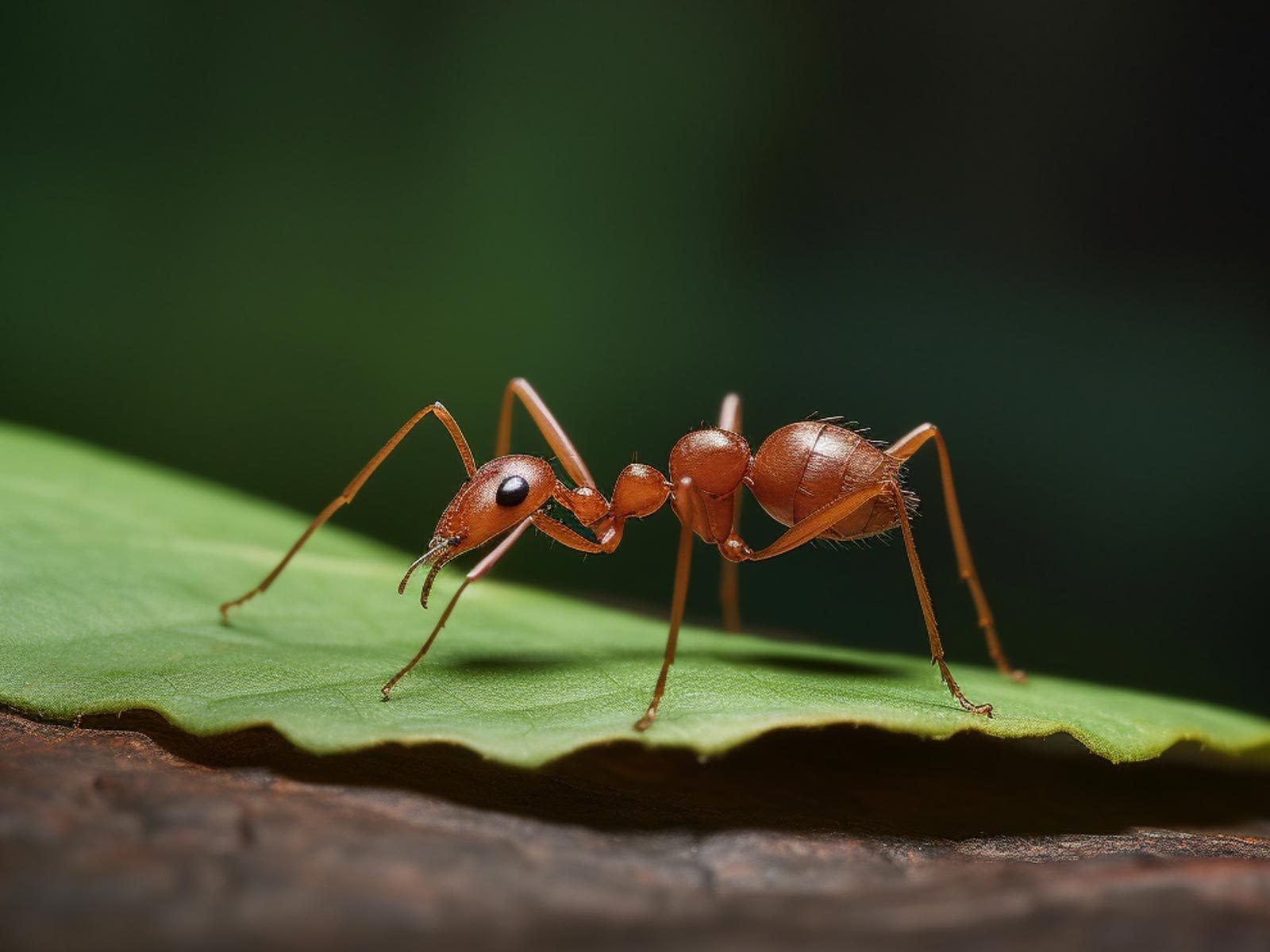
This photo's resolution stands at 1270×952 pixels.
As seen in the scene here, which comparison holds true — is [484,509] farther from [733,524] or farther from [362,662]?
[733,524]

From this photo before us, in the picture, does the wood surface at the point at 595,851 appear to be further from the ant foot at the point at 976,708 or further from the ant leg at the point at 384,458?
the ant leg at the point at 384,458

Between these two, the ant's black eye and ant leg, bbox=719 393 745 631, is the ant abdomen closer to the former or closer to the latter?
ant leg, bbox=719 393 745 631

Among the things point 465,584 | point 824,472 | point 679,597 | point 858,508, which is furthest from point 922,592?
point 465,584

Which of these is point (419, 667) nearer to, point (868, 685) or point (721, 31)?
point (868, 685)

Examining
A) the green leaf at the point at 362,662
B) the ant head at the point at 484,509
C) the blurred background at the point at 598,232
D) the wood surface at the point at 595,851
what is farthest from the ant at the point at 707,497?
the blurred background at the point at 598,232

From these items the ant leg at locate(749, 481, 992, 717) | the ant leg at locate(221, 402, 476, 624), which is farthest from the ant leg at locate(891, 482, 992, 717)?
the ant leg at locate(221, 402, 476, 624)

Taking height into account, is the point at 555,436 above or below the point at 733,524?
above
